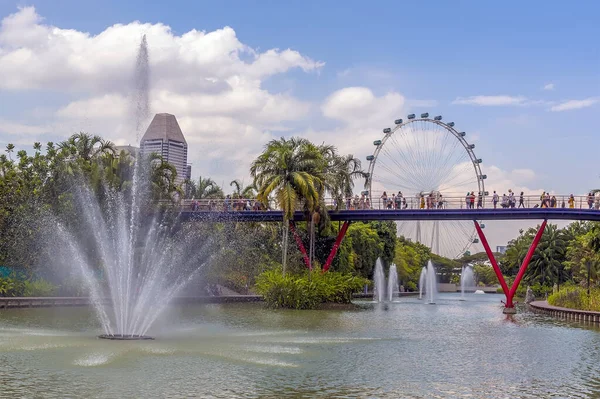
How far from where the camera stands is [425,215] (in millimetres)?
49688

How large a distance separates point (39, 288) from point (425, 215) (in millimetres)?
25878

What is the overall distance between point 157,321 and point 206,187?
42.4 meters

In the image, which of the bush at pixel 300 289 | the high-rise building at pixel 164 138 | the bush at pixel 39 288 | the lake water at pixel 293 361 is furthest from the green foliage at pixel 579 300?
the bush at pixel 39 288

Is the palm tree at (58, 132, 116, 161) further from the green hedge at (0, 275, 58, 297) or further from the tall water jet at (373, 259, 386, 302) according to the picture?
the tall water jet at (373, 259, 386, 302)

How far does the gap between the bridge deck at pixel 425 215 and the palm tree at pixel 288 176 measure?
314cm

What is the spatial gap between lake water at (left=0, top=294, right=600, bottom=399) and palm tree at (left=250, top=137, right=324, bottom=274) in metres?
15.6

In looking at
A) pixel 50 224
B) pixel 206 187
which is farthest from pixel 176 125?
pixel 206 187

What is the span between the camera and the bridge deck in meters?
46.7

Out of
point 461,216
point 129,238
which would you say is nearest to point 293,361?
point 129,238

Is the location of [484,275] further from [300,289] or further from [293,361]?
[293,361]

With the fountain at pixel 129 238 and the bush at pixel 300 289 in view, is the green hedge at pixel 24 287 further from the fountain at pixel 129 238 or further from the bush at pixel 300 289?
the bush at pixel 300 289

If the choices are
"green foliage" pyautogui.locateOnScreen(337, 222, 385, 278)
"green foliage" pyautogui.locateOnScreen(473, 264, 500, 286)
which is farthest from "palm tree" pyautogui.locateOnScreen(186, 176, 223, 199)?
"green foliage" pyautogui.locateOnScreen(473, 264, 500, 286)

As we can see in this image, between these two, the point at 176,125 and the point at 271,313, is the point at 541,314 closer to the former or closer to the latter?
the point at 271,313

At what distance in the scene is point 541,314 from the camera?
46.0 meters
